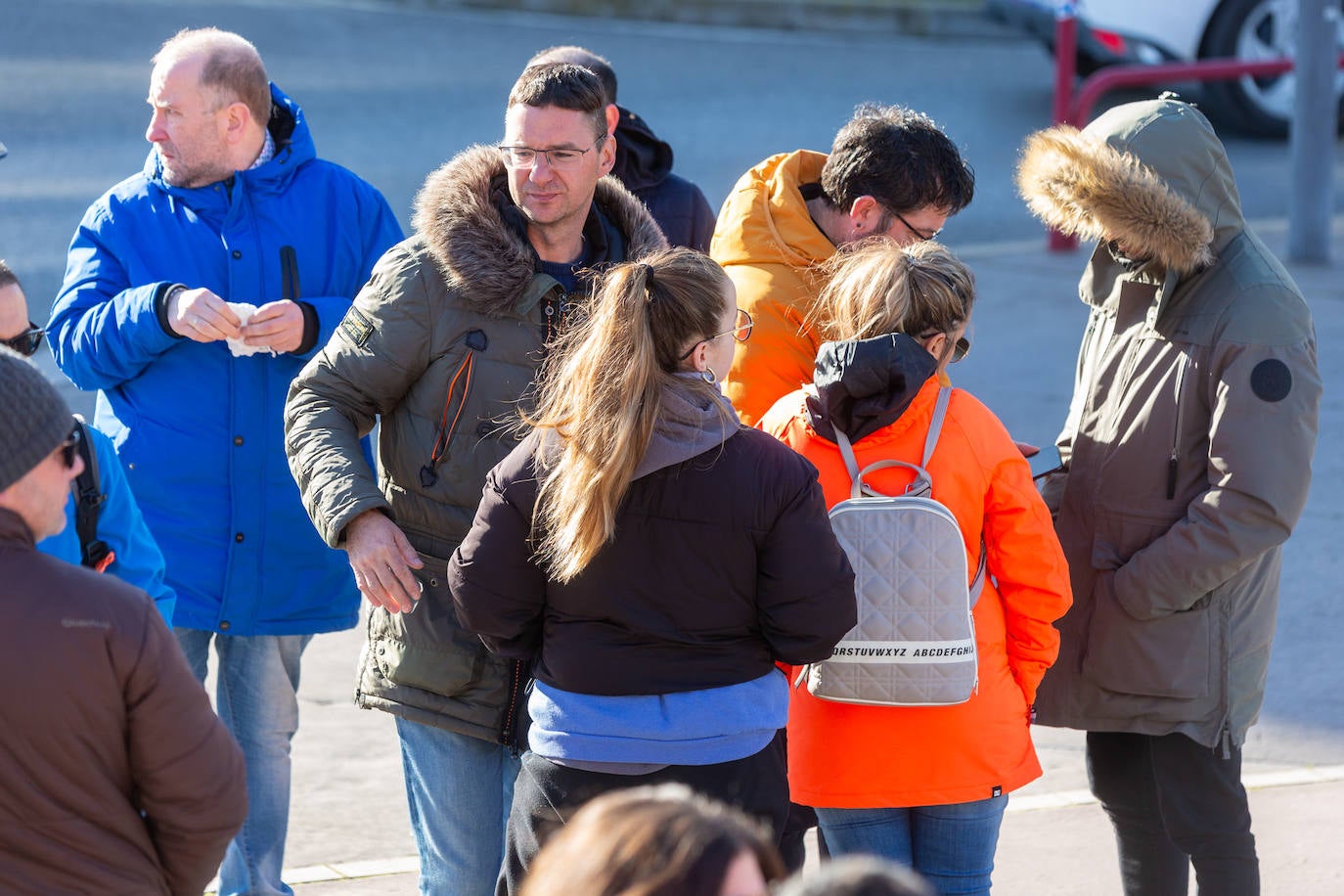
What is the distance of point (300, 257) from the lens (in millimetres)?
3920

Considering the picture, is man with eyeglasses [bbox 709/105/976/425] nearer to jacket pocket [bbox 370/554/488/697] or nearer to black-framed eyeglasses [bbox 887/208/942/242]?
black-framed eyeglasses [bbox 887/208/942/242]

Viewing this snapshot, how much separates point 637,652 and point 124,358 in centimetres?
160

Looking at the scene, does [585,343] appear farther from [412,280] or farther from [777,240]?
[777,240]

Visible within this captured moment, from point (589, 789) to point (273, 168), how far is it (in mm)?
1814

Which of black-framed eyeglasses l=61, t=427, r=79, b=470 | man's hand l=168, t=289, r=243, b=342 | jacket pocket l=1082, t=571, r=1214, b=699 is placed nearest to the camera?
black-framed eyeglasses l=61, t=427, r=79, b=470

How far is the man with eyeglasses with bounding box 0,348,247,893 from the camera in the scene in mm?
2312

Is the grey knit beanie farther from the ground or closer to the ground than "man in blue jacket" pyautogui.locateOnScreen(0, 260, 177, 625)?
farther from the ground

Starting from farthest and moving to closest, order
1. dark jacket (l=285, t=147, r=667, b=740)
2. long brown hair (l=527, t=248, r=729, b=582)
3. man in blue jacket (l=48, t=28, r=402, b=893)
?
man in blue jacket (l=48, t=28, r=402, b=893) < dark jacket (l=285, t=147, r=667, b=740) < long brown hair (l=527, t=248, r=729, b=582)

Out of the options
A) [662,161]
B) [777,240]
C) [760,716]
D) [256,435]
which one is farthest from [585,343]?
[662,161]

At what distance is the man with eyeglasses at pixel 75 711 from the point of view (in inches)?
91.0

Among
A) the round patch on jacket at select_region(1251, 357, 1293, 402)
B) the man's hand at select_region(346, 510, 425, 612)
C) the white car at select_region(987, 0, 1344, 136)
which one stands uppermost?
the white car at select_region(987, 0, 1344, 136)

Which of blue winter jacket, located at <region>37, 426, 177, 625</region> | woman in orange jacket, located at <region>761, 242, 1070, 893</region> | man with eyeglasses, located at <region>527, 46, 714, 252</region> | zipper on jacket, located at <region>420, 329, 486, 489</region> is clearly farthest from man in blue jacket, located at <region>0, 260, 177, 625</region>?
man with eyeglasses, located at <region>527, 46, 714, 252</region>

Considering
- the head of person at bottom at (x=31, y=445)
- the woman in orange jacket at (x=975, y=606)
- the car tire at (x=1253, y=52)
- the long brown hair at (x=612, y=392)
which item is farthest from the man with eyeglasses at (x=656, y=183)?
the car tire at (x=1253, y=52)

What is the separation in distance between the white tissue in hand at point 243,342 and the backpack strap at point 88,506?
2.68ft
